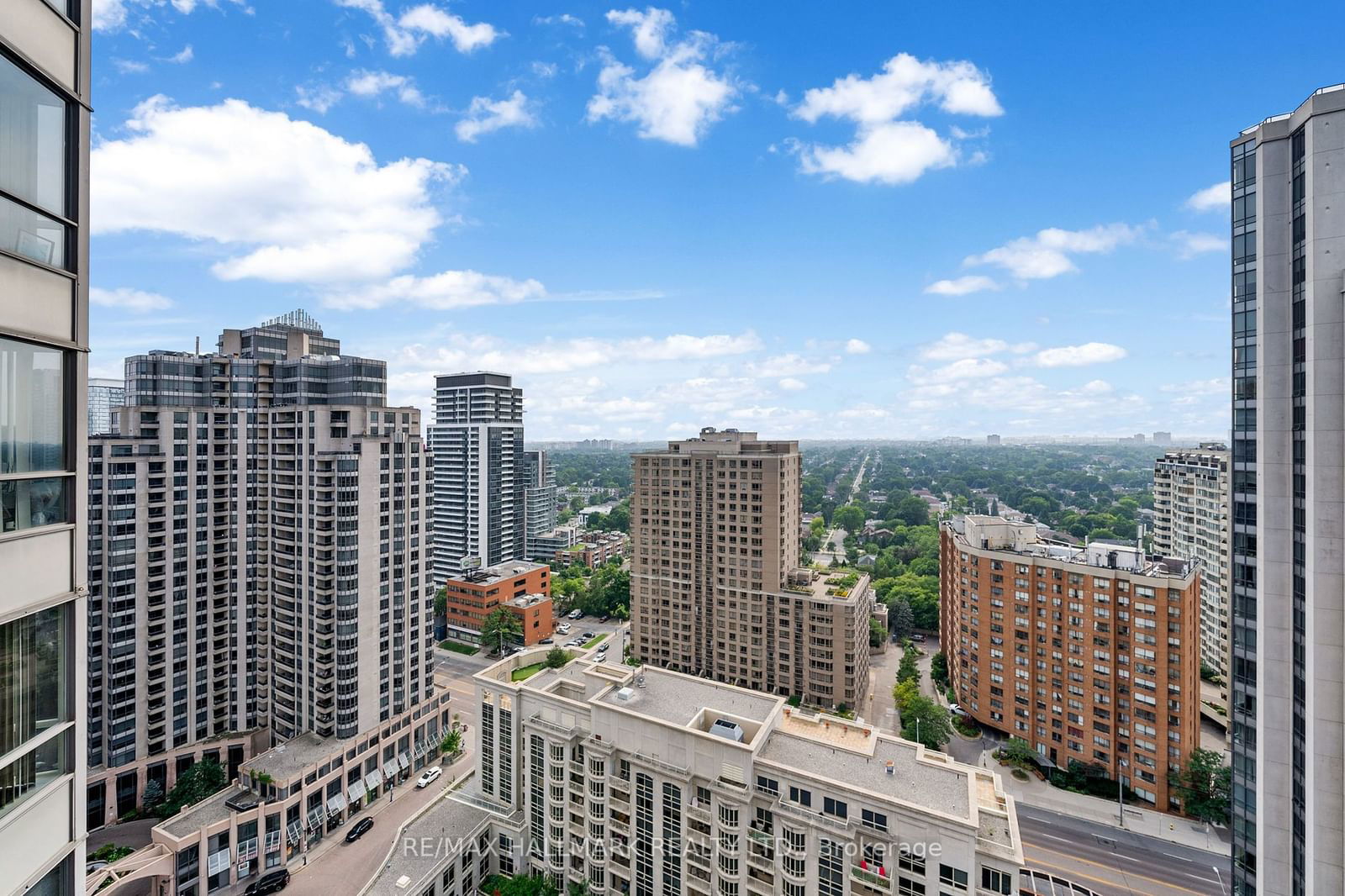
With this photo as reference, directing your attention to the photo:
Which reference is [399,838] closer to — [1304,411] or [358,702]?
[358,702]

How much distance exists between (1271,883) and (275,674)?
5631 centimetres

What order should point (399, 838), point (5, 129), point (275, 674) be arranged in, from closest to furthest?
point (5, 129) → point (399, 838) → point (275, 674)

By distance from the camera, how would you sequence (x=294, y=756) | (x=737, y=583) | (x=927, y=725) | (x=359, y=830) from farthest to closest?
(x=737, y=583), (x=927, y=725), (x=294, y=756), (x=359, y=830)

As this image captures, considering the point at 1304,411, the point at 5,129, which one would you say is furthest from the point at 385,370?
the point at 1304,411

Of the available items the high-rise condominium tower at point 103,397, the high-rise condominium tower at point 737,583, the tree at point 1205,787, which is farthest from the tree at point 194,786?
the tree at point 1205,787

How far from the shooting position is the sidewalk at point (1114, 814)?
39.0 m

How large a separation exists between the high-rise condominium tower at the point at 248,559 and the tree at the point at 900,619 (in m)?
56.3

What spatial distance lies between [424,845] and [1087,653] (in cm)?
4769

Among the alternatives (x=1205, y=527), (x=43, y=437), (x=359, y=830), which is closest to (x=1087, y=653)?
(x=1205, y=527)

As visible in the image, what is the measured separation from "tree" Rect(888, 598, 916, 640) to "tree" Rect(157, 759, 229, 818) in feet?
227

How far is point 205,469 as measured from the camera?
43.9m

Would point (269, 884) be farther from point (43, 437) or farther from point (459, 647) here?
point (43, 437)

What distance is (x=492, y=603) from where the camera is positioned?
72.2m

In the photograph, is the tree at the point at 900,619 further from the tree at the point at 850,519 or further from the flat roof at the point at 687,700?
the tree at the point at 850,519
